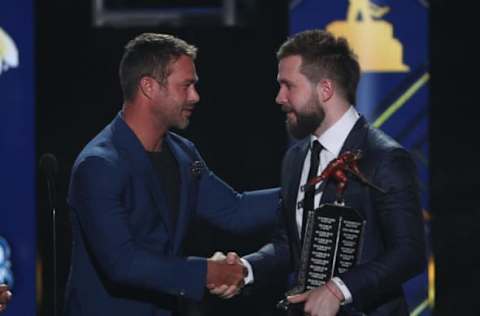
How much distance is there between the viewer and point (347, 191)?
2.91 m

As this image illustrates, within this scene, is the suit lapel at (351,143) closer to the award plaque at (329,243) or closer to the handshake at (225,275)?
the award plaque at (329,243)

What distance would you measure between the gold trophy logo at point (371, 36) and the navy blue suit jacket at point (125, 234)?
118 cm

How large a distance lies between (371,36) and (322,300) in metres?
1.87

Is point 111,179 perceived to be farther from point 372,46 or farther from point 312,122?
point 372,46

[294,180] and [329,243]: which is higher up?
[294,180]

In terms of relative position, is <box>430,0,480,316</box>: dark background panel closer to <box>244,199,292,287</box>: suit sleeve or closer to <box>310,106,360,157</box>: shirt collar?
<box>244,199,292,287</box>: suit sleeve

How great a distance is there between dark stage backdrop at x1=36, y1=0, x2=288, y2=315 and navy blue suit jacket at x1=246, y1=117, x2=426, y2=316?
138 cm

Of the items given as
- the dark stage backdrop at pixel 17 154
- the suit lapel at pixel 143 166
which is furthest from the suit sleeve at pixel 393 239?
the dark stage backdrop at pixel 17 154

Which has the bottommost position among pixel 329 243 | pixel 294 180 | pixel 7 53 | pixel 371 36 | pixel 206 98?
pixel 329 243

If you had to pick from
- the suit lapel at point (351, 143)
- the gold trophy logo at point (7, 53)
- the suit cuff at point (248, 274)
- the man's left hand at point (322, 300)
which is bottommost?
the suit cuff at point (248, 274)

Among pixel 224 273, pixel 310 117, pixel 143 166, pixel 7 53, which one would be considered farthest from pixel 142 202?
pixel 7 53

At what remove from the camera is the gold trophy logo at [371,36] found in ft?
14.2

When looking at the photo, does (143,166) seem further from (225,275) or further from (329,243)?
(329,243)

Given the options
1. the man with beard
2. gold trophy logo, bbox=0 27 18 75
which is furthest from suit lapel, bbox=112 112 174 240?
gold trophy logo, bbox=0 27 18 75
